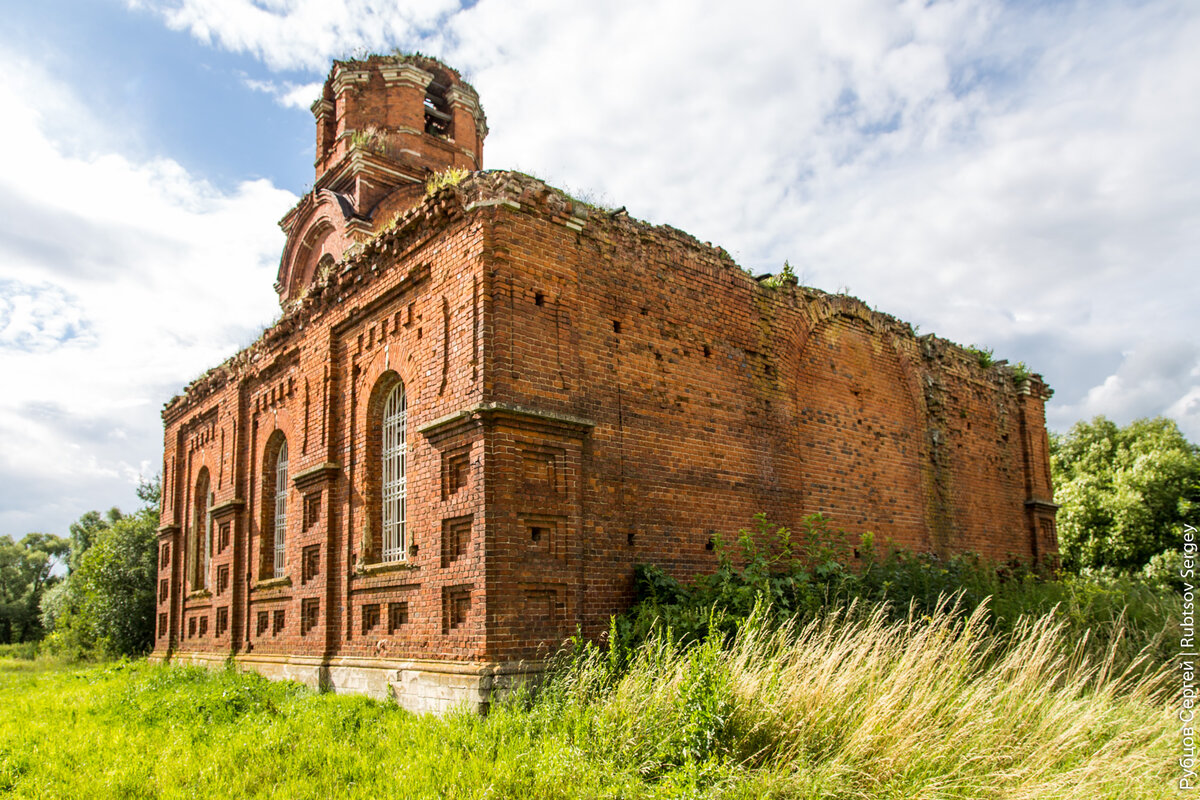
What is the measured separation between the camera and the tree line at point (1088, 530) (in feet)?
70.3

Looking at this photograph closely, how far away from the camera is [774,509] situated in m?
11.1

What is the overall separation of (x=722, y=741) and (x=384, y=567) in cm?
502

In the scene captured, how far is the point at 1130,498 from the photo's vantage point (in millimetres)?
23016

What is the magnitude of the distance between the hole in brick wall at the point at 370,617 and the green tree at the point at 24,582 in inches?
1554

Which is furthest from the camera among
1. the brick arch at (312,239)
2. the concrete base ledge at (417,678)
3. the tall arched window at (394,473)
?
the brick arch at (312,239)

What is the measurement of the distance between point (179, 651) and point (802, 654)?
14.6 m

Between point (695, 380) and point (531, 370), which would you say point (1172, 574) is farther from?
point (531, 370)

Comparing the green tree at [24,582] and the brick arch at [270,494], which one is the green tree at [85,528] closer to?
the green tree at [24,582]

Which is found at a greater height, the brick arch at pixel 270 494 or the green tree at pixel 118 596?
the brick arch at pixel 270 494

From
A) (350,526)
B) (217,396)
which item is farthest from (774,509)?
(217,396)

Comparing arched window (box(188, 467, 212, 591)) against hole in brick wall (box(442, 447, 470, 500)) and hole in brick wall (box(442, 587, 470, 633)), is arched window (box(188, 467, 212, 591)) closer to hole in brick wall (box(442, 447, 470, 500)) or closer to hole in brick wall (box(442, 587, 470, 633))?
hole in brick wall (box(442, 447, 470, 500))

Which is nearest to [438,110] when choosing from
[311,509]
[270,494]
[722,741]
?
[270,494]

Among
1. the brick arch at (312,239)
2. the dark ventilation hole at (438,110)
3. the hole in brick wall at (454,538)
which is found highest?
the dark ventilation hole at (438,110)

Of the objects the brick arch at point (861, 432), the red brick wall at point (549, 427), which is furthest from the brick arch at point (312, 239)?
the brick arch at point (861, 432)
